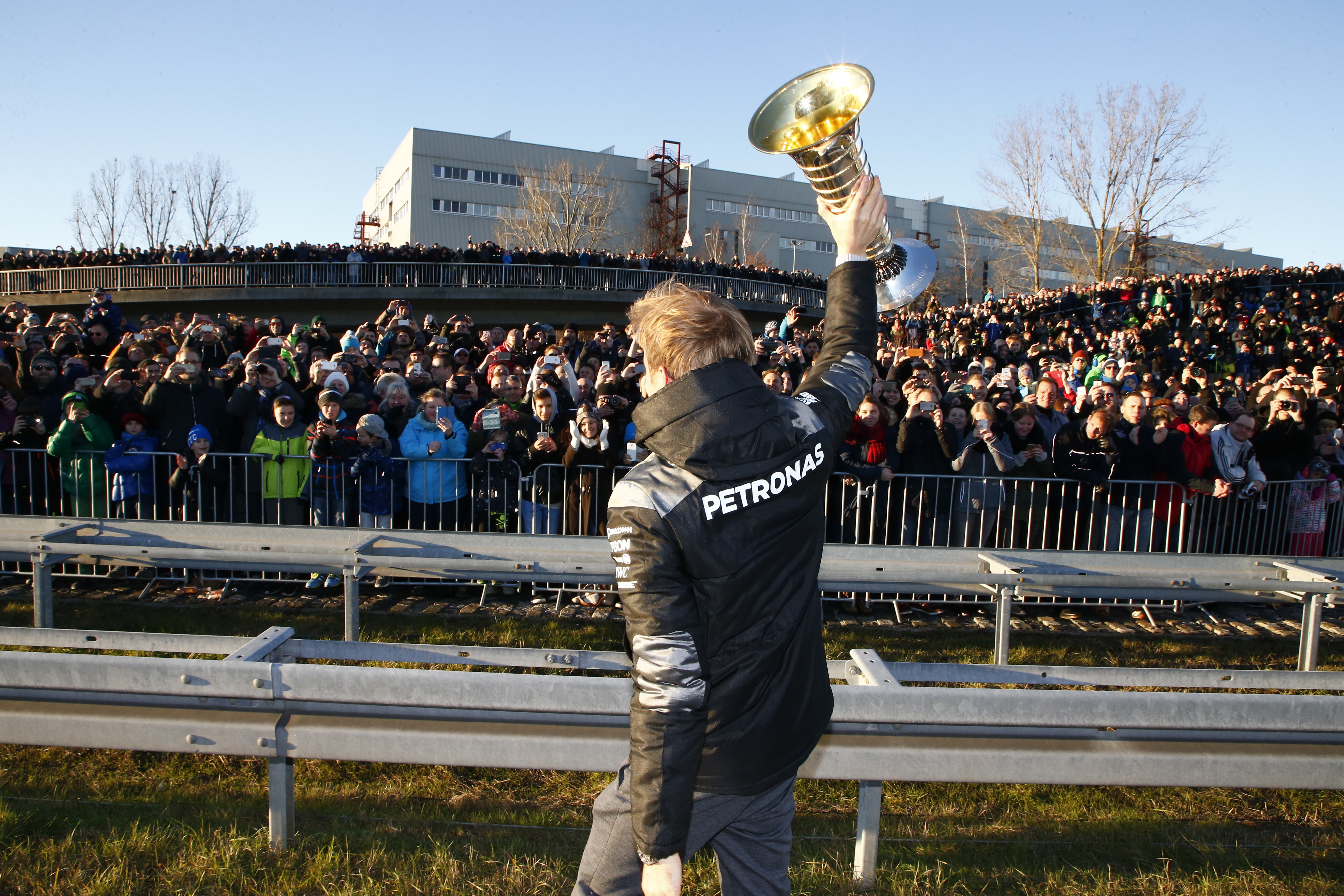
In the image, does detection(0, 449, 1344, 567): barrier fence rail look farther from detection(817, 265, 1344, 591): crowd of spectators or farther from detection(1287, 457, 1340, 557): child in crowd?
detection(1287, 457, 1340, 557): child in crowd

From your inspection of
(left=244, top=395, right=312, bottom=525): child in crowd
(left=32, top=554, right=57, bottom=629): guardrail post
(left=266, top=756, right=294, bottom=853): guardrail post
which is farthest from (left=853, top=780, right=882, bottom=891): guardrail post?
(left=244, top=395, right=312, bottom=525): child in crowd

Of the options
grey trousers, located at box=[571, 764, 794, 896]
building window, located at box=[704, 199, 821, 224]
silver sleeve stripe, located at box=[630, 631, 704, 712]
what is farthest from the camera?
building window, located at box=[704, 199, 821, 224]

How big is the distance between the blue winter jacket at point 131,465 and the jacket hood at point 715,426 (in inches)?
295

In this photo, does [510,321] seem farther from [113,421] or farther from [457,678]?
[457,678]

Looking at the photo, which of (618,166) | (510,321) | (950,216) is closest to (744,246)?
(618,166)

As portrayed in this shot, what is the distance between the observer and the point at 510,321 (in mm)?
29922

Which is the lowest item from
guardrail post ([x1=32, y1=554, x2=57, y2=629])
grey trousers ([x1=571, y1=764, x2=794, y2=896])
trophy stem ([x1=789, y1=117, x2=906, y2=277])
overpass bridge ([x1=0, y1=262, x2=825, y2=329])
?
guardrail post ([x1=32, y1=554, x2=57, y2=629])

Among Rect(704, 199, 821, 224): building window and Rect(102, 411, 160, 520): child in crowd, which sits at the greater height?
Rect(704, 199, 821, 224): building window

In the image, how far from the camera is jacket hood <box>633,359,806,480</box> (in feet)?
5.56

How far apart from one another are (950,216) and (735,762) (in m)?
88.3

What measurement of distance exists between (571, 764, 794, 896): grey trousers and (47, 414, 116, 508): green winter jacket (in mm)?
7576

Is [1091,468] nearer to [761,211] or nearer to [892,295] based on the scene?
[892,295]

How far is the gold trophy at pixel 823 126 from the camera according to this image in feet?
8.58

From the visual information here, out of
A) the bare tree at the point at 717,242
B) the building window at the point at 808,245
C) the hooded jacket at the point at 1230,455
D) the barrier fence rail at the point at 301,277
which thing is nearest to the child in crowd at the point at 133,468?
the hooded jacket at the point at 1230,455
